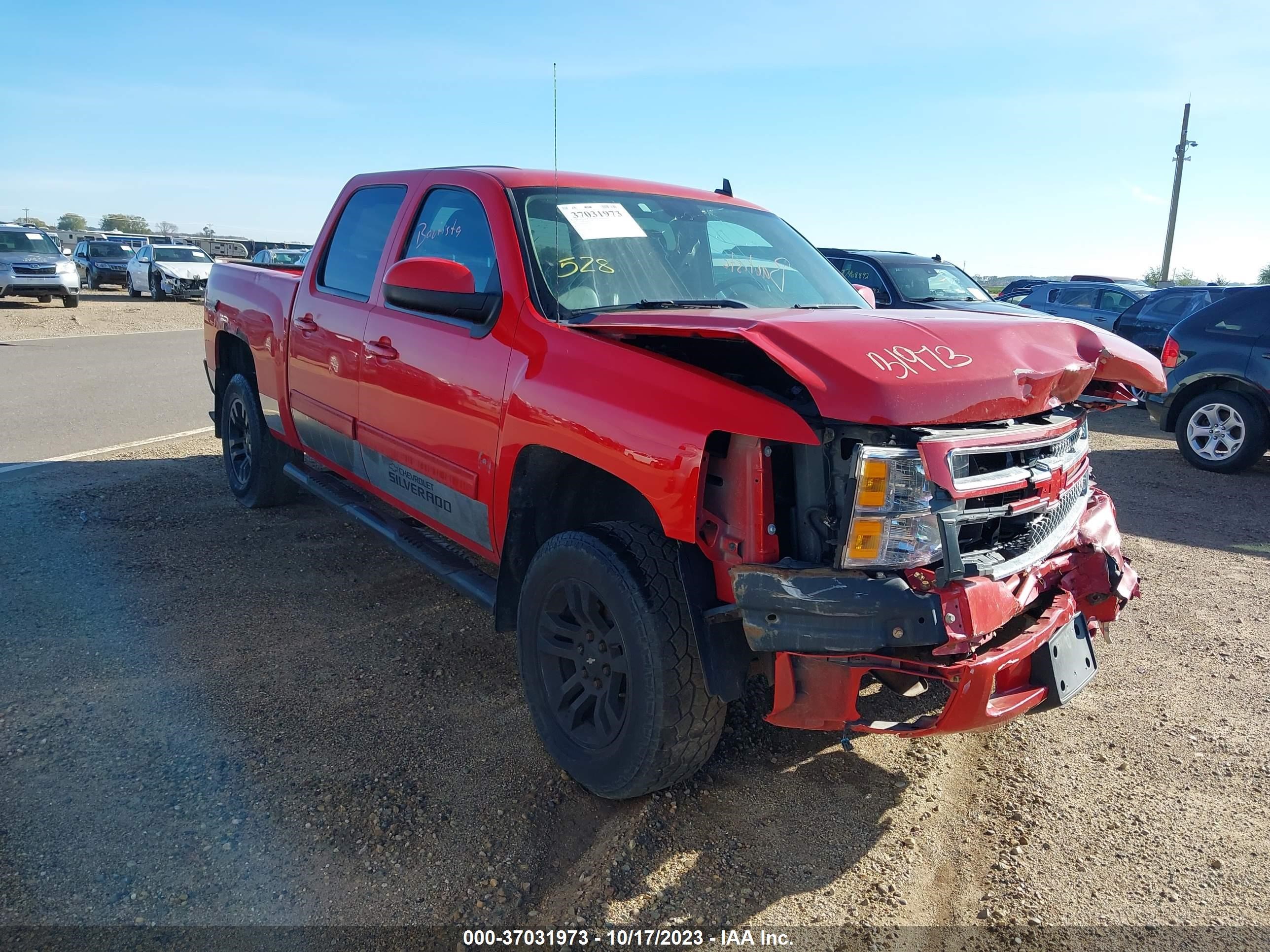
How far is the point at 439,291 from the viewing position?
3.29m

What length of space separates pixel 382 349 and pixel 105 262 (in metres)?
30.7

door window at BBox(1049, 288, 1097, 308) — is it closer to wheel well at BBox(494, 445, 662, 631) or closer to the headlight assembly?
wheel well at BBox(494, 445, 662, 631)

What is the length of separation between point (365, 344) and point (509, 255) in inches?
43.0

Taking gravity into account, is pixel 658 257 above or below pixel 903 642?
above

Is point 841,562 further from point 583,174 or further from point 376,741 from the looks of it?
point 583,174

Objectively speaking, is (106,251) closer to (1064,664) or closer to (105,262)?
(105,262)

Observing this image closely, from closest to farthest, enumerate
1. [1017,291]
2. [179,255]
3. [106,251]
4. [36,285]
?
[36,285], [1017,291], [179,255], [106,251]

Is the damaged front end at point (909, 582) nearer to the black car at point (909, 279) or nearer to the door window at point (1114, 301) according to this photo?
the black car at point (909, 279)

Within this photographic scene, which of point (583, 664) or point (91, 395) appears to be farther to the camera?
point (91, 395)

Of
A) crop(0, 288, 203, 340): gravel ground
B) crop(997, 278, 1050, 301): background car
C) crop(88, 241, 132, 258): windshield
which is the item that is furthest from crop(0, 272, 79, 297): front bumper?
crop(997, 278, 1050, 301): background car

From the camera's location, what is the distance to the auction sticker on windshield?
360cm

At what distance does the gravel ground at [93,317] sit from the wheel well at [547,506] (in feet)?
53.2

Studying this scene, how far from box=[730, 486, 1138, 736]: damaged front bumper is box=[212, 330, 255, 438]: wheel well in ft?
15.7

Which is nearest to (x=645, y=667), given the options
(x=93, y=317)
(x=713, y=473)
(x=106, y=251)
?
(x=713, y=473)
